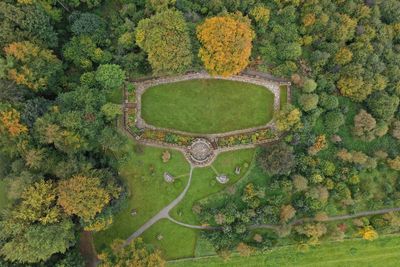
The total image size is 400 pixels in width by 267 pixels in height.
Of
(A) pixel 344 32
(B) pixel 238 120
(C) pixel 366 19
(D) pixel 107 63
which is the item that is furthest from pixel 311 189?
(D) pixel 107 63

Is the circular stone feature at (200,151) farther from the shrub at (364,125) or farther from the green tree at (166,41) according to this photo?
the shrub at (364,125)

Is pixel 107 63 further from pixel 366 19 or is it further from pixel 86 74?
pixel 366 19

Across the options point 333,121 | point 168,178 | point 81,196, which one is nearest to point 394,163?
point 333,121

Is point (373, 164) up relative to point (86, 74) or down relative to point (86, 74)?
down

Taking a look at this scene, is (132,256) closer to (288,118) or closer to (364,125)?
(288,118)

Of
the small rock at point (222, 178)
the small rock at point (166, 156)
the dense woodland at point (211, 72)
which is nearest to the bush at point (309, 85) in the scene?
the dense woodland at point (211, 72)
